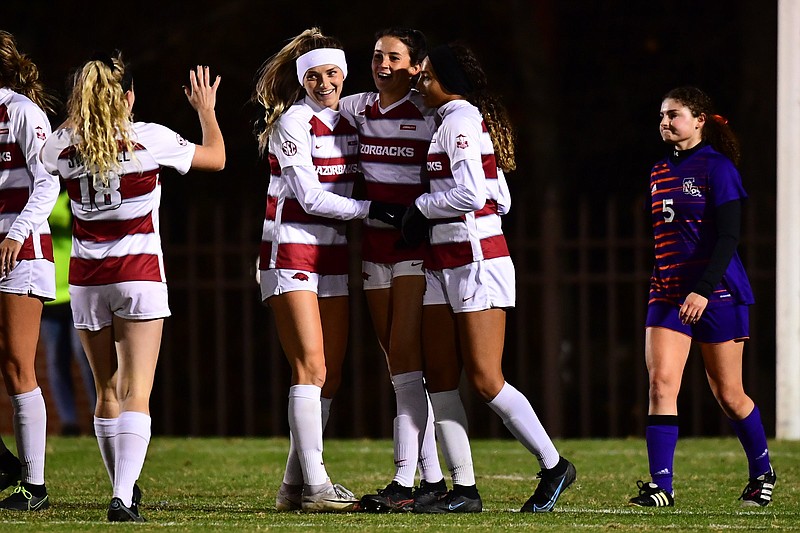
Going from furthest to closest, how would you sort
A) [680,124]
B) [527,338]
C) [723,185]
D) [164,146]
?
[527,338] < [680,124] < [723,185] < [164,146]

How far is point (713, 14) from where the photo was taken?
1877cm

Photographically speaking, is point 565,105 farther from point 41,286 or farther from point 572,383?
point 41,286

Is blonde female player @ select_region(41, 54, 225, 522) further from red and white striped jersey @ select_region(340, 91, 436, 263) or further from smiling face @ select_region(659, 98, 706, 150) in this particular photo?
smiling face @ select_region(659, 98, 706, 150)

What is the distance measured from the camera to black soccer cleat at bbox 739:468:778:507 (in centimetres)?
677

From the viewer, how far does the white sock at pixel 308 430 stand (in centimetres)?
633

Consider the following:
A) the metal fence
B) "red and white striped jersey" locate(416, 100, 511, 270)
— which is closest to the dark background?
the metal fence

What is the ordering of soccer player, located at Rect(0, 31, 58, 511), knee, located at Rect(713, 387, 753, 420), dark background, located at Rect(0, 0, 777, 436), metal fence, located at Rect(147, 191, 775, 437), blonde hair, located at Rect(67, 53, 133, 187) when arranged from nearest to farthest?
blonde hair, located at Rect(67, 53, 133, 187), soccer player, located at Rect(0, 31, 58, 511), knee, located at Rect(713, 387, 753, 420), metal fence, located at Rect(147, 191, 775, 437), dark background, located at Rect(0, 0, 777, 436)

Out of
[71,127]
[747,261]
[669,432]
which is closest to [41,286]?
[71,127]

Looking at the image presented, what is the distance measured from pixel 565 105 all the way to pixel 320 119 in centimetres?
1297

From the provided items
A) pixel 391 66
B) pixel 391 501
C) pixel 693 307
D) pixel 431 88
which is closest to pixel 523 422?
pixel 391 501

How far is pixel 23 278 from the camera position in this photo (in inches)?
251

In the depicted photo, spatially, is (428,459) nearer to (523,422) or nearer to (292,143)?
(523,422)

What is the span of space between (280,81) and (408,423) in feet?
5.17

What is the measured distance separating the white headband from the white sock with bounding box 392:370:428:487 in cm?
A: 136
